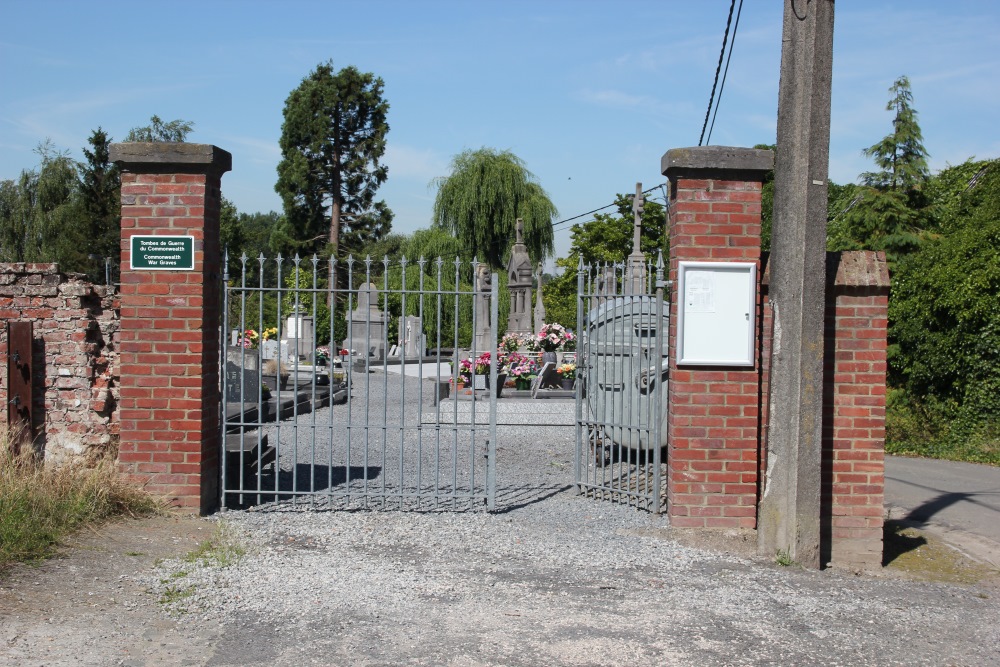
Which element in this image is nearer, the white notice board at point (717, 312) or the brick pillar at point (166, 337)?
the white notice board at point (717, 312)

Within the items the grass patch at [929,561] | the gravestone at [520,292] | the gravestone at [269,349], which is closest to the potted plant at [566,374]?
the grass patch at [929,561]

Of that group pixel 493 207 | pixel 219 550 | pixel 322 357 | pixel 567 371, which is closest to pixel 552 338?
pixel 567 371

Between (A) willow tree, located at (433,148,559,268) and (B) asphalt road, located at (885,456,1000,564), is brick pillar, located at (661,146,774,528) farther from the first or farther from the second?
(A) willow tree, located at (433,148,559,268)

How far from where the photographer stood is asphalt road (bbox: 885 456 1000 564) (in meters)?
7.48

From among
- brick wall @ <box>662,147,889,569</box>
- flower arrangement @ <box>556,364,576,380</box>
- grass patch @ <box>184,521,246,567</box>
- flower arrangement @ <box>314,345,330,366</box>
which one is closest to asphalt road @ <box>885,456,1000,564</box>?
brick wall @ <box>662,147,889,569</box>

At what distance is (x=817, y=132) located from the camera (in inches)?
223

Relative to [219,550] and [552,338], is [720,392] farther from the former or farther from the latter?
[552,338]

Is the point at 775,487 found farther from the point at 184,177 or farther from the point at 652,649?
the point at 184,177

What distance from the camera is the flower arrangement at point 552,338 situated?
1734 centimetres

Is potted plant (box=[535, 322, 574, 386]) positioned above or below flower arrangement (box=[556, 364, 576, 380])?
above

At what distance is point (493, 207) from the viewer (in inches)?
1567

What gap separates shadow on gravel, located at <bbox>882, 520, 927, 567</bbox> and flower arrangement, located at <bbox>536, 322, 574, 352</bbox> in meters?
10.2

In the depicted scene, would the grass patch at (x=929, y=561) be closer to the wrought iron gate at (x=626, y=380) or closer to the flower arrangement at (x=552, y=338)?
the wrought iron gate at (x=626, y=380)

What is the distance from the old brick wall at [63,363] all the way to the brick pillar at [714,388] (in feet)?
14.2
